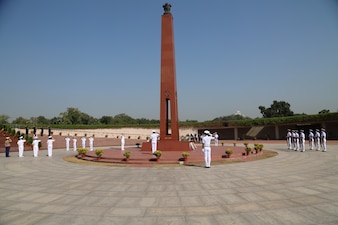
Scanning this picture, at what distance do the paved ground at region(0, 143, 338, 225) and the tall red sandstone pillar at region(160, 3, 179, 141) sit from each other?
291 inches

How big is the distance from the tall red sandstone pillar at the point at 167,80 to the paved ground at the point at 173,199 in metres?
7.38

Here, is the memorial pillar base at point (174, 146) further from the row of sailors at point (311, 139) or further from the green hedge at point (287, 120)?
the green hedge at point (287, 120)

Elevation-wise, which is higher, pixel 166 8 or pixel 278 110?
pixel 166 8

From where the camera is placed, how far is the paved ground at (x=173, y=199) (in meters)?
3.99

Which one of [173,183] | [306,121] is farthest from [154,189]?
[306,121]

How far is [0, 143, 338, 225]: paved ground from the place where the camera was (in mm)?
3990

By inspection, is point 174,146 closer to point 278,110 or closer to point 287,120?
point 287,120

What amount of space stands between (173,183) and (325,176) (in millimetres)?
4987

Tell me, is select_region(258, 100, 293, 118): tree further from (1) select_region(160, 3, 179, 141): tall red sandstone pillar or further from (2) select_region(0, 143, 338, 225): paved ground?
(2) select_region(0, 143, 338, 225): paved ground

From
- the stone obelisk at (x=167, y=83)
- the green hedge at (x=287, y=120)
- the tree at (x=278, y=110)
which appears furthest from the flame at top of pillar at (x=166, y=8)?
the tree at (x=278, y=110)

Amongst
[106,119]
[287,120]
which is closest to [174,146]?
[287,120]

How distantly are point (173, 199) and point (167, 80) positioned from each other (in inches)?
436

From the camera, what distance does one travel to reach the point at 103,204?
4844 mm

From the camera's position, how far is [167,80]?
50.4 feet
